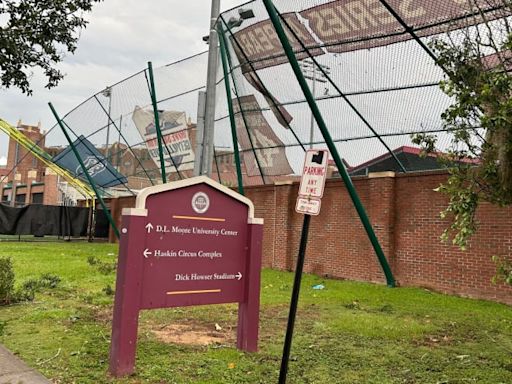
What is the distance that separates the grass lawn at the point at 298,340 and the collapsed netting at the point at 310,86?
4.08 meters

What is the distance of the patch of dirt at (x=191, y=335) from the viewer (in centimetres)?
609

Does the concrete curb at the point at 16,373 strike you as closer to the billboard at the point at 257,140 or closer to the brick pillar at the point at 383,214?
the brick pillar at the point at 383,214

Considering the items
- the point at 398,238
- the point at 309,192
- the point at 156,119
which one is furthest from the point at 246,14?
the point at 309,192

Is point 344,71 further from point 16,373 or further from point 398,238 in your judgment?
point 16,373

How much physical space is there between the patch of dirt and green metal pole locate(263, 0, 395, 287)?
538 centimetres

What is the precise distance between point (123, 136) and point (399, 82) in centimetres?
1420

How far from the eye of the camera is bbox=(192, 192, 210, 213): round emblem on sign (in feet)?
17.6

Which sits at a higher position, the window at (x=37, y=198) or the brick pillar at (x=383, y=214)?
the window at (x=37, y=198)

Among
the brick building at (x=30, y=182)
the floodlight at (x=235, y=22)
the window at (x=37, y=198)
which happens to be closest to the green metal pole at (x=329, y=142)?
the floodlight at (x=235, y=22)

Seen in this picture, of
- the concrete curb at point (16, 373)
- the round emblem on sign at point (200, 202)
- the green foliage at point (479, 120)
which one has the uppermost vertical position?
the green foliage at point (479, 120)

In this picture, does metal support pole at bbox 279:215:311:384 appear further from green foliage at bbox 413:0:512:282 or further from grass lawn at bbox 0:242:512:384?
green foliage at bbox 413:0:512:282

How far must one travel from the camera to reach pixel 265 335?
21.4 feet

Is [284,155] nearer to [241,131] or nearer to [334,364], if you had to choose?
[241,131]

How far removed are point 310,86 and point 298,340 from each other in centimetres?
819
